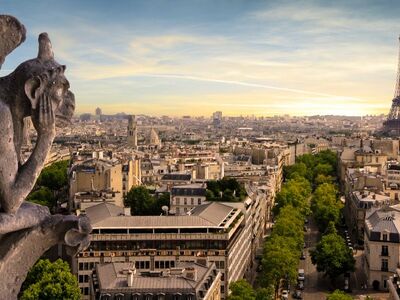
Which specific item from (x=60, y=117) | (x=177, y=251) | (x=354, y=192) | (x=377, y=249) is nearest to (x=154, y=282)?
(x=177, y=251)

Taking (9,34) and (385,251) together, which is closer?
(9,34)

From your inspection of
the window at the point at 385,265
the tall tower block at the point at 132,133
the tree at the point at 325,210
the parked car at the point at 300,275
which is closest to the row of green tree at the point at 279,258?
the parked car at the point at 300,275

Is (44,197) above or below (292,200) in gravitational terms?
above

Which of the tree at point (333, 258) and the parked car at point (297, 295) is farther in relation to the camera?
the tree at point (333, 258)

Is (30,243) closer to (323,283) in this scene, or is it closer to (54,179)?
(323,283)

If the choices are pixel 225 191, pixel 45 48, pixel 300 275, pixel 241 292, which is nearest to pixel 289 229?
pixel 300 275

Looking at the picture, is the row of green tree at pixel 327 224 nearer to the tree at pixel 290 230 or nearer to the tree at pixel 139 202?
the tree at pixel 290 230

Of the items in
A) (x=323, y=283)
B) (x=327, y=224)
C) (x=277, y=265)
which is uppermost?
(x=277, y=265)

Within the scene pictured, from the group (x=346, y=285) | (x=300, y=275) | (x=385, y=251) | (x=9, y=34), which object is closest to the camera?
(x=9, y=34)
